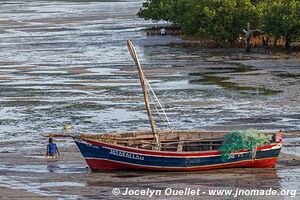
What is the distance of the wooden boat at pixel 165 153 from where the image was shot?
106 feet

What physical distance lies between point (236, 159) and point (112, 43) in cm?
5543

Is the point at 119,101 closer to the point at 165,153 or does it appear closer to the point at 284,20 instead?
the point at 165,153

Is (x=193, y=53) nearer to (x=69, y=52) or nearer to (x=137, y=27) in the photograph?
(x=69, y=52)

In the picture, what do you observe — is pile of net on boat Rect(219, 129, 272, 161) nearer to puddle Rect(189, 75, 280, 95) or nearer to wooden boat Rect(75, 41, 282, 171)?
wooden boat Rect(75, 41, 282, 171)

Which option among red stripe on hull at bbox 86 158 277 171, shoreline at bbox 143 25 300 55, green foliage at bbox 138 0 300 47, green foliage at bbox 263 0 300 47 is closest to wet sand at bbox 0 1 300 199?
red stripe on hull at bbox 86 158 277 171

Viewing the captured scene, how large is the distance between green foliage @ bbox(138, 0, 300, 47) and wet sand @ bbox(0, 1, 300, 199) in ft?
7.53

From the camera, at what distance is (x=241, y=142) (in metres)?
32.3

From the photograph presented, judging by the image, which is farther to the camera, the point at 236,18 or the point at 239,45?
the point at 239,45

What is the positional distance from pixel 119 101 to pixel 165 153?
59.4 feet

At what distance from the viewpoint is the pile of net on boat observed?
32.3 metres

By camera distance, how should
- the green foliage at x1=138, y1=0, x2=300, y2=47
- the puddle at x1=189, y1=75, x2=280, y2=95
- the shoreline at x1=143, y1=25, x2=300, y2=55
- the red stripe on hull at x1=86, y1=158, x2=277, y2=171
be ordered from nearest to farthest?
the red stripe on hull at x1=86, y1=158, x2=277, y2=171 → the puddle at x1=189, y1=75, x2=280, y2=95 → the green foliage at x1=138, y1=0, x2=300, y2=47 → the shoreline at x1=143, y1=25, x2=300, y2=55

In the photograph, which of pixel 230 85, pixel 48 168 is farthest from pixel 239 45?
pixel 48 168

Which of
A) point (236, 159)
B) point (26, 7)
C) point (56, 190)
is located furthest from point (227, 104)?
point (26, 7)

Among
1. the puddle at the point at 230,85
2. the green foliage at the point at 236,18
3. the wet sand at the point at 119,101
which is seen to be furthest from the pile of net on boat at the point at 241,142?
the green foliage at the point at 236,18
